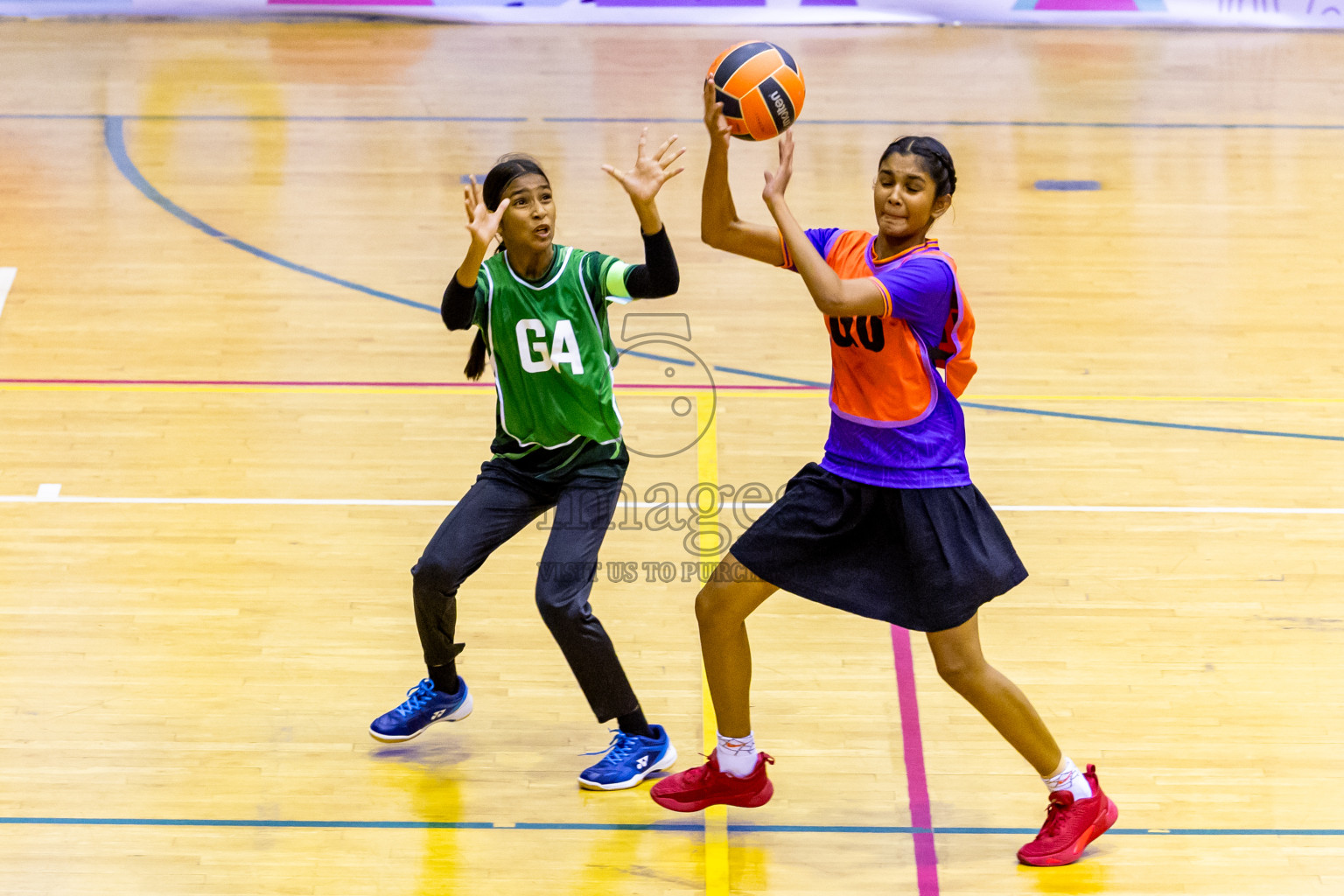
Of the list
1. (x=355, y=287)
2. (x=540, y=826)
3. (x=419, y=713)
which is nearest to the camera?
(x=540, y=826)

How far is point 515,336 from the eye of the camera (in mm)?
3994

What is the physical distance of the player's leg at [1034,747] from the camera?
369 cm

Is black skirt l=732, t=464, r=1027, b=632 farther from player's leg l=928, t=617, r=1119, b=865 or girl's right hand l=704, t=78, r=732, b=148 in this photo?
girl's right hand l=704, t=78, r=732, b=148

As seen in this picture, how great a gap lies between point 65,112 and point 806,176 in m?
5.44

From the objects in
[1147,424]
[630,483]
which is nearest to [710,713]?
[630,483]

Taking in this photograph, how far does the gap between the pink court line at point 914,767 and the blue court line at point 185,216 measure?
12.0ft

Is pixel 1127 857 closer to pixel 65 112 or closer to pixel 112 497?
pixel 112 497

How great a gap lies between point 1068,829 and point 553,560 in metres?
1.64

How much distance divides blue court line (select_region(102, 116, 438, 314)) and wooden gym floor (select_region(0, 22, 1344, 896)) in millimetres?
39

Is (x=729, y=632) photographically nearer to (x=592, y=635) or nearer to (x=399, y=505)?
(x=592, y=635)

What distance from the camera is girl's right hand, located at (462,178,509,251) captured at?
3781mm

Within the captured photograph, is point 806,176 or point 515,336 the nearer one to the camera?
point 515,336

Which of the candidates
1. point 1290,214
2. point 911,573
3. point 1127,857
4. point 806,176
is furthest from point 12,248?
point 1290,214

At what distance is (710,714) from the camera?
4625 millimetres
